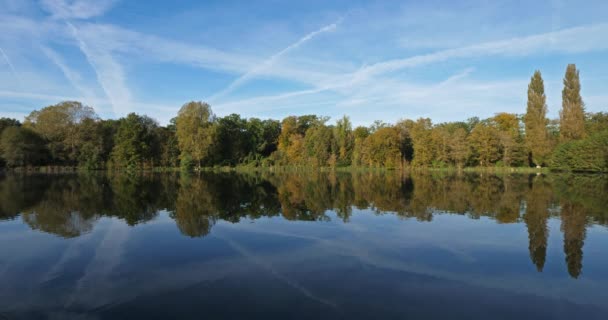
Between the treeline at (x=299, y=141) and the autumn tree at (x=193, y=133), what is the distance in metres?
0.19

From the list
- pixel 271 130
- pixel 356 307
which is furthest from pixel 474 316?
pixel 271 130

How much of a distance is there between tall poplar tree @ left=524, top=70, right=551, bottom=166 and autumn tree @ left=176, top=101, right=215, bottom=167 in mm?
55454

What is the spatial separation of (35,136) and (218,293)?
7309 centimetres

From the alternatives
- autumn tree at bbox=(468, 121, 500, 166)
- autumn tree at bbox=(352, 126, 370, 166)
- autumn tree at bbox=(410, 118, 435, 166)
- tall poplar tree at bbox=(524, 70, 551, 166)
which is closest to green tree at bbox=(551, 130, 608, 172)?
tall poplar tree at bbox=(524, 70, 551, 166)

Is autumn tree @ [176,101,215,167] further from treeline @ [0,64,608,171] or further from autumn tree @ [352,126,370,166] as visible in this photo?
autumn tree @ [352,126,370,166]

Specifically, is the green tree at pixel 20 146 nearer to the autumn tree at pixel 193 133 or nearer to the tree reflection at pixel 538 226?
the autumn tree at pixel 193 133

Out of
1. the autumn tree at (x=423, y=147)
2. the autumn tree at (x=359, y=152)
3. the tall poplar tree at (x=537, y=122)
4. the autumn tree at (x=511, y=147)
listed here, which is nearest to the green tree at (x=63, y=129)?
the autumn tree at (x=359, y=152)

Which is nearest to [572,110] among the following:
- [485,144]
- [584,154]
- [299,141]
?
[584,154]

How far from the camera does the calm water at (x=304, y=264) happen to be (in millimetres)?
5906

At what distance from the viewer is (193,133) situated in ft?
223

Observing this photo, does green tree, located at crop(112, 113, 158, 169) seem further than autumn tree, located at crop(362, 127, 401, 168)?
No

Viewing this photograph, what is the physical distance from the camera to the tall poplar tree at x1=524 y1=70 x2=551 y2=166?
57.0 metres

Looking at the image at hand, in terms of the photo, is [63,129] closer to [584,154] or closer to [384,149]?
[384,149]

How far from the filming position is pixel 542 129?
57406 mm
